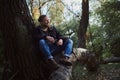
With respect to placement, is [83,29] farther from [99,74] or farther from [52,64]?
[52,64]

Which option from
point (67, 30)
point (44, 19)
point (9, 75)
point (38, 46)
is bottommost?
point (67, 30)

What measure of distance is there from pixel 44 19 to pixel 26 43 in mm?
685

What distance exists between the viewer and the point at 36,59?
18.2 ft

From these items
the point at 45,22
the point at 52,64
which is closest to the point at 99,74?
the point at 45,22

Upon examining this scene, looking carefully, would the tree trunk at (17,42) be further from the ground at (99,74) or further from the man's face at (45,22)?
the ground at (99,74)

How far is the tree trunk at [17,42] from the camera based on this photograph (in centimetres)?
539

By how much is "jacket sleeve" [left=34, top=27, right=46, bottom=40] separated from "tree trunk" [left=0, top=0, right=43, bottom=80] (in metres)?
0.12

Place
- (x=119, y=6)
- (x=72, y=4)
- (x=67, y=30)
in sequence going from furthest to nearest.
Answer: (x=72, y=4)
(x=67, y=30)
(x=119, y=6)

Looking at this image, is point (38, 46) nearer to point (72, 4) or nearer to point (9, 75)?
point (9, 75)

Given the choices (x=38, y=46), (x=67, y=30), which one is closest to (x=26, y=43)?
(x=38, y=46)

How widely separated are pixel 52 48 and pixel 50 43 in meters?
0.12

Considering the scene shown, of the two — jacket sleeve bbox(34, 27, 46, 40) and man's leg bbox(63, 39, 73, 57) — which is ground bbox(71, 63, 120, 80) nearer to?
man's leg bbox(63, 39, 73, 57)

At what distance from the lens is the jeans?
5.31m

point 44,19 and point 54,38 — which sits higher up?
point 44,19
